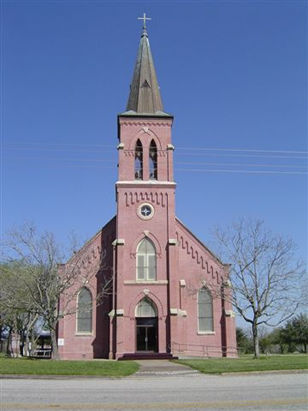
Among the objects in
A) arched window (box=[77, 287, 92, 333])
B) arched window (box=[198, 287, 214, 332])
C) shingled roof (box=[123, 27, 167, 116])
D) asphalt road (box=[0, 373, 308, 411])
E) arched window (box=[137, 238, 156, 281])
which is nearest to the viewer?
asphalt road (box=[0, 373, 308, 411])

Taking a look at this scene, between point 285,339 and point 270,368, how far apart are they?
126 feet

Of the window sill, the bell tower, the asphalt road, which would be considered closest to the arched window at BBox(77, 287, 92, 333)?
the bell tower

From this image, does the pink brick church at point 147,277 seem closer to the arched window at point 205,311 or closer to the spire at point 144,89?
the arched window at point 205,311

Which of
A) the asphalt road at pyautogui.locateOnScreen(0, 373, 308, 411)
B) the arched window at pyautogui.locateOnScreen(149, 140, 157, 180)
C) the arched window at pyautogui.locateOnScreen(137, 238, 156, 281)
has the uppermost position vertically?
the arched window at pyautogui.locateOnScreen(149, 140, 157, 180)

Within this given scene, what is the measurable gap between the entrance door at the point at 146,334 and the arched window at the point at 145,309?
0.93 ft

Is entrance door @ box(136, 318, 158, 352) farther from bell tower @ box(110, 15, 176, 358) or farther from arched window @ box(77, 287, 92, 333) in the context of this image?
arched window @ box(77, 287, 92, 333)

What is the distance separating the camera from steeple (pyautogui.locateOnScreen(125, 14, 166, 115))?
39.3 meters

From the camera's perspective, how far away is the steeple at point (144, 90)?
129ft

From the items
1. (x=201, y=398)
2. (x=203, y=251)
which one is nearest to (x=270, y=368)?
(x=201, y=398)

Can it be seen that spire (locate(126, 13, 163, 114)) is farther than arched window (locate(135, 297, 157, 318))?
Yes

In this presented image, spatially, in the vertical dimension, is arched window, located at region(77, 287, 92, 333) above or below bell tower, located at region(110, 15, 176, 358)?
below

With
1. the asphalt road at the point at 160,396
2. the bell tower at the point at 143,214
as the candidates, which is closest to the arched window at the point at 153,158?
the bell tower at the point at 143,214

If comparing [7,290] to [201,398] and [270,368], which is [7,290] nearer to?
[270,368]

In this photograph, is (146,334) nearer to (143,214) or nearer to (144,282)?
(144,282)
